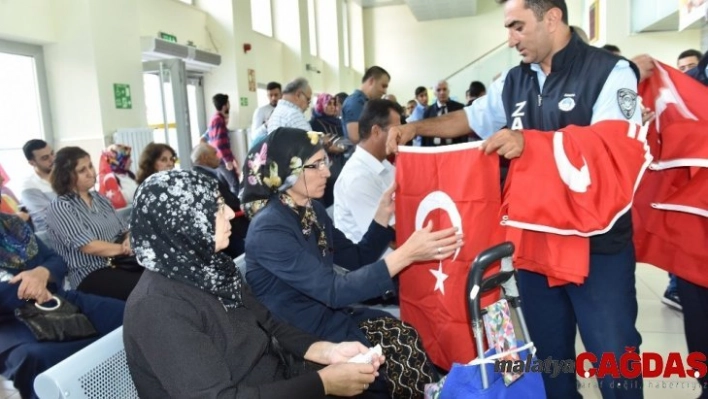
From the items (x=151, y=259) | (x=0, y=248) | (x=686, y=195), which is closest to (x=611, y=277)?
(x=686, y=195)

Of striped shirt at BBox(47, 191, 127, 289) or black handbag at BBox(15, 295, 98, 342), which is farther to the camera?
striped shirt at BBox(47, 191, 127, 289)

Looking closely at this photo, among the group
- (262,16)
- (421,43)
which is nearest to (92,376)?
(262,16)

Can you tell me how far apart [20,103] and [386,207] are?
4.84m

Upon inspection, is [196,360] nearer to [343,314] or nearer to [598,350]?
[343,314]

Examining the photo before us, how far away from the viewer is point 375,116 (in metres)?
2.85

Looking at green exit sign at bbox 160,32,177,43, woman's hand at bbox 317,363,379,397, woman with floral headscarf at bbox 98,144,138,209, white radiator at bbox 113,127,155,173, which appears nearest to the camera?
woman's hand at bbox 317,363,379,397

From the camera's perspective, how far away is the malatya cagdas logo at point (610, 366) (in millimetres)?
1423

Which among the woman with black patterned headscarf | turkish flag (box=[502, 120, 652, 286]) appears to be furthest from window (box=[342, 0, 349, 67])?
the woman with black patterned headscarf

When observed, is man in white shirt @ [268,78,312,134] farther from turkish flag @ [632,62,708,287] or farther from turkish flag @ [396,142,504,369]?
turkish flag @ [632,62,708,287]

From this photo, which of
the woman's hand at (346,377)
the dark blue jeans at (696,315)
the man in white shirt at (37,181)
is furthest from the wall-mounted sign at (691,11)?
the man in white shirt at (37,181)

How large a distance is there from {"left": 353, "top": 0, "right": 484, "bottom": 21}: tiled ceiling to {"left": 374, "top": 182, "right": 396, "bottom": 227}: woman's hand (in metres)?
14.0

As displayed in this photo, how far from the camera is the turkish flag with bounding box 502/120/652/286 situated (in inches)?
57.4

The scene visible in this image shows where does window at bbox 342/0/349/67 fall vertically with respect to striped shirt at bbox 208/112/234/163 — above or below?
above

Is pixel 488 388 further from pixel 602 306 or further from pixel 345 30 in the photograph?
pixel 345 30
